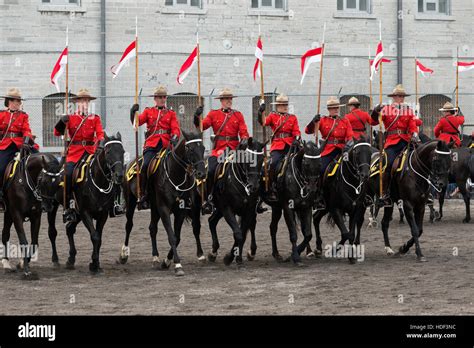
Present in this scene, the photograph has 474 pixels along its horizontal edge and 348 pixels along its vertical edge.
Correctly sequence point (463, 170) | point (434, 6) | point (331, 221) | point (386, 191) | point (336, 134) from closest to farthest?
point (336, 134), point (386, 191), point (331, 221), point (463, 170), point (434, 6)

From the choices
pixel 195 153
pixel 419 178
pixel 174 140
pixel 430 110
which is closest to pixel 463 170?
pixel 419 178

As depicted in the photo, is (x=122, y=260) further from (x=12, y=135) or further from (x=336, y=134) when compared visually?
(x=336, y=134)

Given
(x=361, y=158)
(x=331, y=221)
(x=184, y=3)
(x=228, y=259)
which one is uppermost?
(x=184, y=3)

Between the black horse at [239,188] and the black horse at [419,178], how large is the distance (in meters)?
2.30

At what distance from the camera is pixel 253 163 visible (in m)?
15.1

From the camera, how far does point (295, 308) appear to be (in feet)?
37.6

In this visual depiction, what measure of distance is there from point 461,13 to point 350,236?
16800 millimetres

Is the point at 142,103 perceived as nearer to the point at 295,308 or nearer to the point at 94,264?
the point at 94,264

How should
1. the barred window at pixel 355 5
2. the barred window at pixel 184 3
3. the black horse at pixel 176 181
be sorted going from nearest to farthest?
1. the black horse at pixel 176 181
2. the barred window at pixel 184 3
3. the barred window at pixel 355 5

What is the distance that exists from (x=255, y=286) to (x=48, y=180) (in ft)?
10.6

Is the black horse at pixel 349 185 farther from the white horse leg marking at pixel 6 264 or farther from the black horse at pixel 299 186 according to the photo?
the white horse leg marking at pixel 6 264

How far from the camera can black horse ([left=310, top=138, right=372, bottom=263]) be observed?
51.2ft

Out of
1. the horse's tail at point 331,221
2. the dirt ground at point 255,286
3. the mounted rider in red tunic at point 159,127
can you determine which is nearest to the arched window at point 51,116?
the dirt ground at point 255,286

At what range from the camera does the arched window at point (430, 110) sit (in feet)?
98.5
